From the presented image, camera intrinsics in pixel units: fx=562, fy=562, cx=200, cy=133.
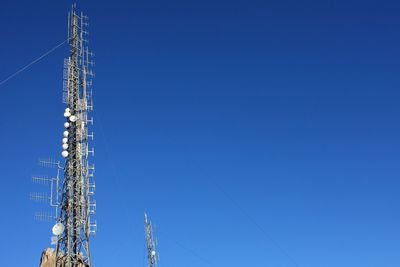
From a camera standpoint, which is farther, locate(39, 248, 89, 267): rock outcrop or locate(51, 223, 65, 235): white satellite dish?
locate(39, 248, 89, 267): rock outcrop

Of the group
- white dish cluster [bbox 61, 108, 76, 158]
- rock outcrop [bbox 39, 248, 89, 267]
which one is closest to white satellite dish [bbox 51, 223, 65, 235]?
white dish cluster [bbox 61, 108, 76, 158]

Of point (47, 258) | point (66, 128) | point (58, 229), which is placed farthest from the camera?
point (47, 258)

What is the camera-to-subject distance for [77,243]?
134 feet

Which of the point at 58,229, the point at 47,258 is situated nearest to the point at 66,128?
the point at 58,229

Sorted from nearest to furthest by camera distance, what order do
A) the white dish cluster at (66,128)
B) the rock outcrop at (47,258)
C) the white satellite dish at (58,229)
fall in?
the white satellite dish at (58,229)
the white dish cluster at (66,128)
the rock outcrop at (47,258)

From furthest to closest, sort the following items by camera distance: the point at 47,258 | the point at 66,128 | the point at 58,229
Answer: the point at 47,258
the point at 66,128
the point at 58,229

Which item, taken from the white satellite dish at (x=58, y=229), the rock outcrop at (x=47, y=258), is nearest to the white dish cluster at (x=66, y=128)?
the white satellite dish at (x=58, y=229)

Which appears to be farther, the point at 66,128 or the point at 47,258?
the point at 47,258

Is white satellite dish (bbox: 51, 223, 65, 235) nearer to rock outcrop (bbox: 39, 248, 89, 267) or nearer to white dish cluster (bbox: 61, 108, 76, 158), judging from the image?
white dish cluster (bbox: 61, 108, 76, 158)

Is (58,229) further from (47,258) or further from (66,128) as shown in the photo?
(47,258)

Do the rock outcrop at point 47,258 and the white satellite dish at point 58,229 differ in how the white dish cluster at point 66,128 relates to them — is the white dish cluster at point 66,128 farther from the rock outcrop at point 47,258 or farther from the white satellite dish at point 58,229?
the rock outcrop at point 47,258

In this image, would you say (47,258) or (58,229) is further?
(47,258)

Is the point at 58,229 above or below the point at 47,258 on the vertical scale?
below

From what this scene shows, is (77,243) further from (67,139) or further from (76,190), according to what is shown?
(67,139)
